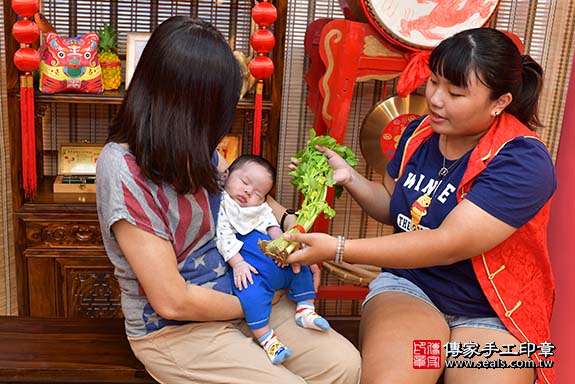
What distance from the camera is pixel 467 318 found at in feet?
6.29

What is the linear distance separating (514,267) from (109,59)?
5.83 feet

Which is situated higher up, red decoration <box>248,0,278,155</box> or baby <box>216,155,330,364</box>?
red decoration <box>248,0,278,155</box>

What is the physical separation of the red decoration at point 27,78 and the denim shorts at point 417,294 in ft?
4.68

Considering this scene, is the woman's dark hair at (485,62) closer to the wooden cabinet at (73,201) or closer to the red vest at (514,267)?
the red vest at (514,267)

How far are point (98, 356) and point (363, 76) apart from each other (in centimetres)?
138

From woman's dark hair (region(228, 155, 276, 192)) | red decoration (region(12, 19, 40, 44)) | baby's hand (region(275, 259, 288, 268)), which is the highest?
red decoration (region(12, 19, 40, 44))

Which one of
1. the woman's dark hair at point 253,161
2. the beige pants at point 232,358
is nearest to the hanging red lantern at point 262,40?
the woman's dark hair at point 253,161

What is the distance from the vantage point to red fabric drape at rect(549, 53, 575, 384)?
9.20ft

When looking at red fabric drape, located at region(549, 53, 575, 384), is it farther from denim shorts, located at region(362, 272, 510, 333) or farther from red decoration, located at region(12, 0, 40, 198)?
red decoration, located at region(12, 0, 40, 198)

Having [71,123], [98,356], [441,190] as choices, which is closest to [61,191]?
[71,123]

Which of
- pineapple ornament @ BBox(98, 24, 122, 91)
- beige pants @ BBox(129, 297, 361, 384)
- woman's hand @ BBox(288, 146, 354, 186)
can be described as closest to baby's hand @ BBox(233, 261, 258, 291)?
beige pants @ BBox(129, 297, 361, 384)

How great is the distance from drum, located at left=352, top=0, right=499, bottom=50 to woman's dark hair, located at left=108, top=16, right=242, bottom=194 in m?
0.99

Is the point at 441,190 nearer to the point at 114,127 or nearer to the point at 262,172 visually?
the point at 262,172

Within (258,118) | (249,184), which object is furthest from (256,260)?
(258,118)
